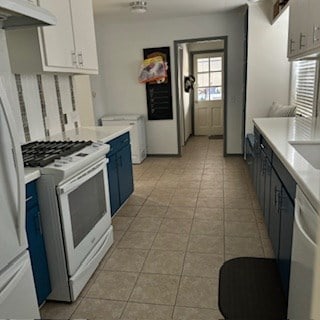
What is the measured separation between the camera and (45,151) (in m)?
2.17

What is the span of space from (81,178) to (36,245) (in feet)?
1.64

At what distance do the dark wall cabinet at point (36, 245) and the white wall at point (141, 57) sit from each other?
12.3 feet

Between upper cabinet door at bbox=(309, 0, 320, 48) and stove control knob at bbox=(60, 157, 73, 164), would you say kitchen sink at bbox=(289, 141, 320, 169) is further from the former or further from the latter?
stove control knob at bbox=(60, 157, 73, 164)

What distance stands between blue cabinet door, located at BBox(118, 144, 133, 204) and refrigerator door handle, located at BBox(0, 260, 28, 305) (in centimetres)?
182

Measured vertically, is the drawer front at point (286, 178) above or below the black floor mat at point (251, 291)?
above

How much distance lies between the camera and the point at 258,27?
4438 millimetres

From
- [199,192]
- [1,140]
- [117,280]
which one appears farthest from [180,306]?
[199,192]

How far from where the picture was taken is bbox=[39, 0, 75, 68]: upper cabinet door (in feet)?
7.79

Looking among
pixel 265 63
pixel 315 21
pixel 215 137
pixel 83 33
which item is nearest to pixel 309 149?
pixel 315 21

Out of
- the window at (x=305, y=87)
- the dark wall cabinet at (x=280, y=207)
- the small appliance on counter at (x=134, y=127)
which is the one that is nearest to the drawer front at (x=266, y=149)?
the dark wall cabinet at (x=280, y=207)

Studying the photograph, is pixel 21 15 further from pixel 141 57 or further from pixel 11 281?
pixel 141 57

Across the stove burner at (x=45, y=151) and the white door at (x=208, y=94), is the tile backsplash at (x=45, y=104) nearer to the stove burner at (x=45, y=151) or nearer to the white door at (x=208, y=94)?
the stove burner at (x=45, y=151)

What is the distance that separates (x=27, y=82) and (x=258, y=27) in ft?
11.2

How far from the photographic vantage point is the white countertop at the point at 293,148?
127 centimetres
